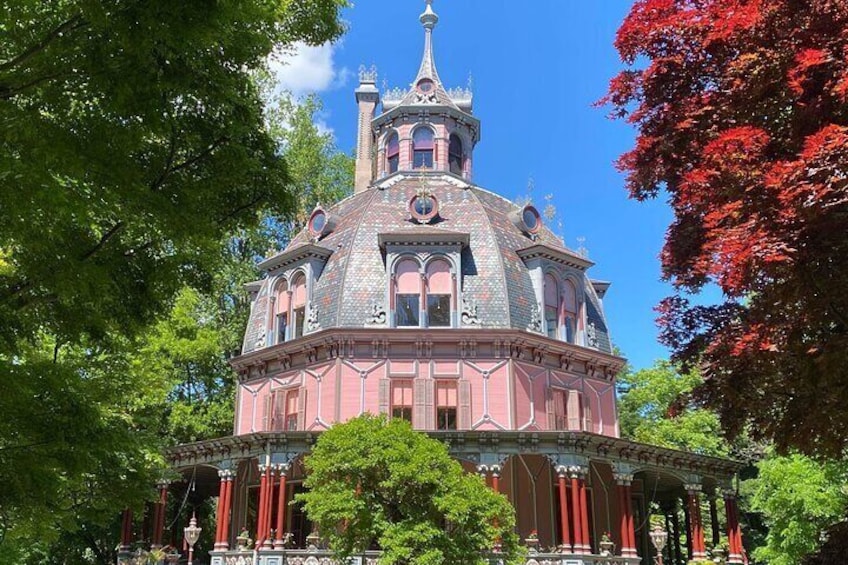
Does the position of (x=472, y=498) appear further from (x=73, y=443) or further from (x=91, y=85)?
(x=91, y=85)

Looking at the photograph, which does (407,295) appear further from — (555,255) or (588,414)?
(588,414)

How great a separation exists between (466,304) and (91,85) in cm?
1978

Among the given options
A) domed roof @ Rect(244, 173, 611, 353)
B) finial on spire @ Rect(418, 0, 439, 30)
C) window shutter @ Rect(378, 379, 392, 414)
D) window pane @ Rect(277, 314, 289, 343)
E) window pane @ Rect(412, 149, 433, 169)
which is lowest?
window shutter @ Rect(378, 379, 392, 414)

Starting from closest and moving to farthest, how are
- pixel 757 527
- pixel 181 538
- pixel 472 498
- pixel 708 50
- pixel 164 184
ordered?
pixel 164 184, pixel 708 50, pixel 472 498, pixel 181 538, pixel 757 527

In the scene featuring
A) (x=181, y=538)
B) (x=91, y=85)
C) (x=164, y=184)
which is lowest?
(x=181, y=538)

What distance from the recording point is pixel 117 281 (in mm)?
6977

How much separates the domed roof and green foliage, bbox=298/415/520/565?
7.64 m

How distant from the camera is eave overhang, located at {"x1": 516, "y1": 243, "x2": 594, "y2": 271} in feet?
87.3

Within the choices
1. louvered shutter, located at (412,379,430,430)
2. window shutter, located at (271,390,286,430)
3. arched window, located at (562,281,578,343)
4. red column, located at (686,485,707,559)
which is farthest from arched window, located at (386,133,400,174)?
red column, located at (686,485,707,559)

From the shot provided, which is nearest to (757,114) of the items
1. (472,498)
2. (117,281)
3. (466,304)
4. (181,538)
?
(117,281)

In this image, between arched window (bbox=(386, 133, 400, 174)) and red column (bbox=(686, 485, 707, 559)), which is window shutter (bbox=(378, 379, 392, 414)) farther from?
arched window (bbox=(386, 133, 400, 174))

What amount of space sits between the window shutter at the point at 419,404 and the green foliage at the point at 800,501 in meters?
11.1

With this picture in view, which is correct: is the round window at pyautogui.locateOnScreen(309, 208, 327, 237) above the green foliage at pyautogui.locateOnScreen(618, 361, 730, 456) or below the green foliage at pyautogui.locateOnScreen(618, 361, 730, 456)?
above

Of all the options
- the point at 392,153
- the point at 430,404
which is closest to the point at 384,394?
the point at 430,404
